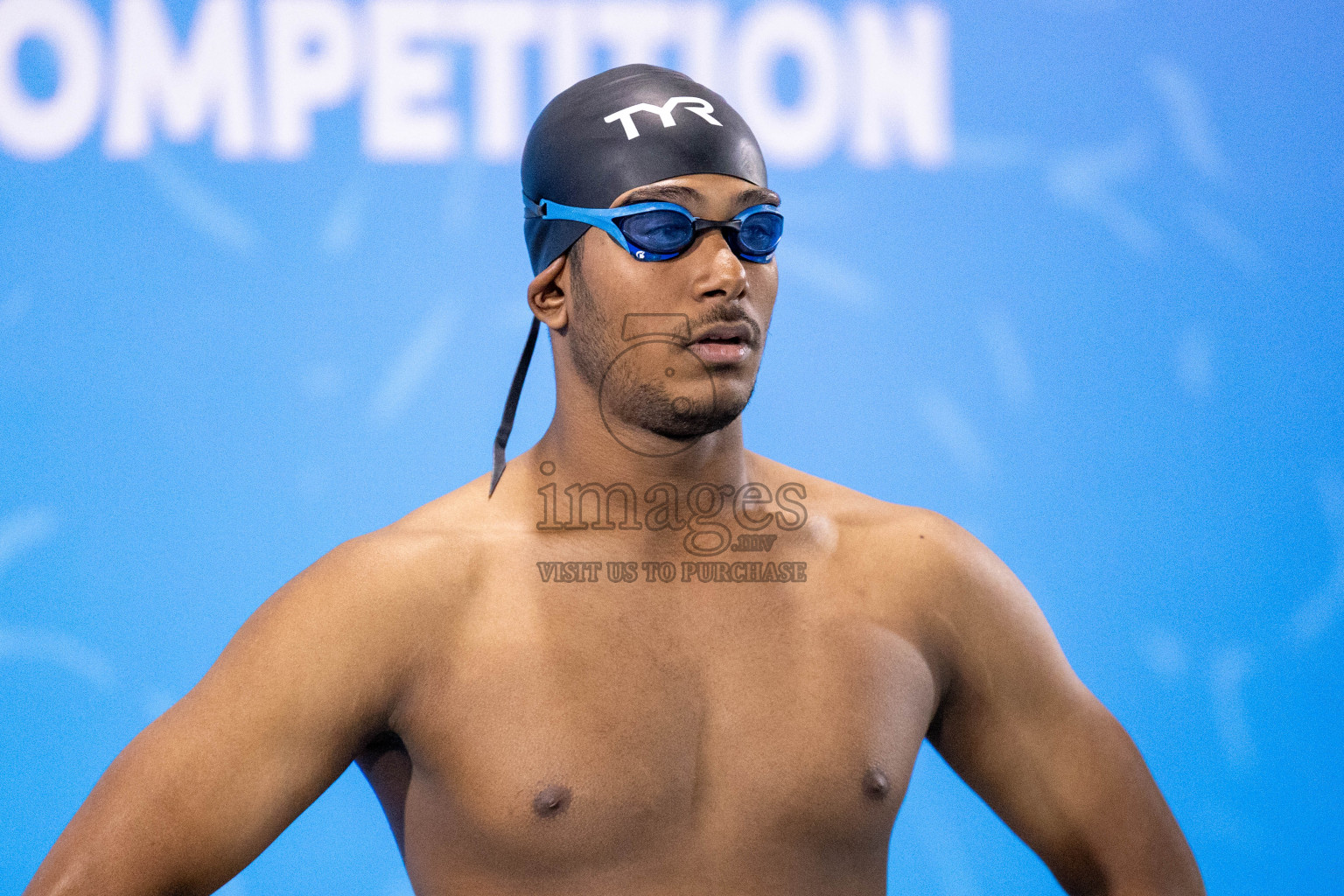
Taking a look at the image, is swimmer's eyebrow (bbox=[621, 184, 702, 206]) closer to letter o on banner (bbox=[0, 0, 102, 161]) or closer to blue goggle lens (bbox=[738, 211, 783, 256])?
blue goggle lens (bbox=[738, 211, 783, 256])

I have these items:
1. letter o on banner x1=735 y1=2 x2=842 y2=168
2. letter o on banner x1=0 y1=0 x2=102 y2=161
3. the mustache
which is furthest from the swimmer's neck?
letter o on banner x1=0 y1=0 x2=102 y2=161

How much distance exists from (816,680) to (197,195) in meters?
1.57

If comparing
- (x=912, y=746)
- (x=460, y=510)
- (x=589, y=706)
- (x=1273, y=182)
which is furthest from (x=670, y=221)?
(x=1273, y=182)

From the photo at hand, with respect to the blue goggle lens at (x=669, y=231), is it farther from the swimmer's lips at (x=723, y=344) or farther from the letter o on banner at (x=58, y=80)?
the letter o on banner at (x=58, y=80)

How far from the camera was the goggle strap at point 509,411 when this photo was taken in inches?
59.6

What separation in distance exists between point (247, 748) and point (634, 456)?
0.51 m

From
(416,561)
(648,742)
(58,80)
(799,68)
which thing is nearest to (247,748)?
(416,561)

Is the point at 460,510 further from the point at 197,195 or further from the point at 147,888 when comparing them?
the point at 197,195

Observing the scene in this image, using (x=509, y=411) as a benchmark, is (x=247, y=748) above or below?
below

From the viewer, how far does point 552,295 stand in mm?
1524

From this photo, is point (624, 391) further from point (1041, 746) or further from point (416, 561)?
point (1041, 746)

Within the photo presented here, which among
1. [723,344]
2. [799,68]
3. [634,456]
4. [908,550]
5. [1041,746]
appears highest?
[799,68]

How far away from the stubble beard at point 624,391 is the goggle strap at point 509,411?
11cm

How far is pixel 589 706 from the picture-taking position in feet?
4.43
